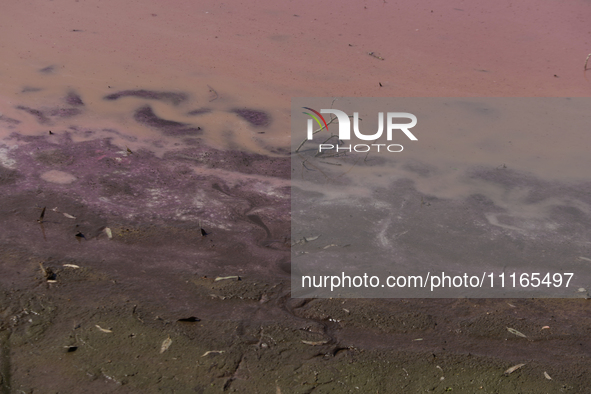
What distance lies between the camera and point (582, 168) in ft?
18.3

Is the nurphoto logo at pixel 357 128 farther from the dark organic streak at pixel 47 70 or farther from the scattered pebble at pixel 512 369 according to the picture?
the dark organic streak at pixel 47 70

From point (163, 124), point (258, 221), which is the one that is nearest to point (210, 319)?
point (258, 221)

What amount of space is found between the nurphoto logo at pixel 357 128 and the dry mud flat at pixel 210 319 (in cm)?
133

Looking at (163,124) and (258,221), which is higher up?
(163,124)

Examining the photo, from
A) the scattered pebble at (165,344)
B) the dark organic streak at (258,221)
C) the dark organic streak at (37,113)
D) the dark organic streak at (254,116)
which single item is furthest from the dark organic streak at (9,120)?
the scattered pebble at (165,344)

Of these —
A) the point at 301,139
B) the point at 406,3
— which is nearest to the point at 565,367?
the point at 301,139

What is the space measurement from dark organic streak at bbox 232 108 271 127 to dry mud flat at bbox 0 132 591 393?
5.26ft

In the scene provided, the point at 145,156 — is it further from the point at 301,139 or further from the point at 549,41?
the point at 549,41

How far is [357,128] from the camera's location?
6.09m

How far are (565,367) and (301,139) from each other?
3421 mm

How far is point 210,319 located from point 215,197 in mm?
1554

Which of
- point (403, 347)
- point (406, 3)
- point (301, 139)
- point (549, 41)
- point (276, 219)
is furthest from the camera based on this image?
point (406, 3)

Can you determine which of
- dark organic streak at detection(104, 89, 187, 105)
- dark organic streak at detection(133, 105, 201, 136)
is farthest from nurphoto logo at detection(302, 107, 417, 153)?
dark organic streak at detection(104, 89, 187, 105)

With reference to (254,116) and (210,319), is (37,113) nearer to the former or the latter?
(254,116)
